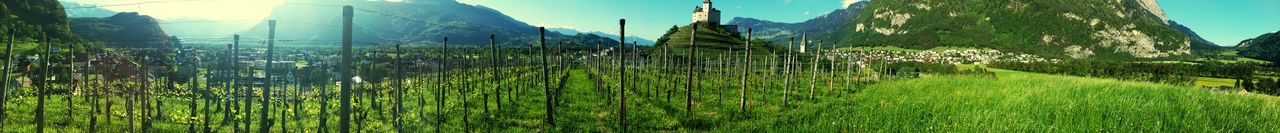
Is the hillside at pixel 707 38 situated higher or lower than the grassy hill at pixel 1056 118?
higher

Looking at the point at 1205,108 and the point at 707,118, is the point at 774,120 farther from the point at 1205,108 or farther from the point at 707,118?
the point at 1205,108

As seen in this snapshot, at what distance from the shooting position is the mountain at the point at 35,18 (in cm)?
8800

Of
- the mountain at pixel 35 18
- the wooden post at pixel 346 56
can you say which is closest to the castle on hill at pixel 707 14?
the mountain at pixel 35 18

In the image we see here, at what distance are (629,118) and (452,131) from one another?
524 cm

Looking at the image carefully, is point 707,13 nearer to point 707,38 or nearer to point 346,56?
point 707,38

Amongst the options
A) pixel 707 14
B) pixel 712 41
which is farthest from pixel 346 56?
pixel 707 14

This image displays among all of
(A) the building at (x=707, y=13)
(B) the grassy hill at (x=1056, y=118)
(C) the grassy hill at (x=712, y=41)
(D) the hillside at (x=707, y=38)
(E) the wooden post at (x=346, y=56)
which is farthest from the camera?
(A) the building at (x=707, y=13)

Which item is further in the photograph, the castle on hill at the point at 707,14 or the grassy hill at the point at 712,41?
the castle on hill at the point at 707,14

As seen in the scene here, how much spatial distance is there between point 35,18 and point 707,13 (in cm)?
12445

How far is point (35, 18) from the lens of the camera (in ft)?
334

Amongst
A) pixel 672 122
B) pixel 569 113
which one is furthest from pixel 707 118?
pixel 569 113

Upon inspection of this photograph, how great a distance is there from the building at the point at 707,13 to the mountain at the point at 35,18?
358 feet

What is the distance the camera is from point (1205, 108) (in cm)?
1580

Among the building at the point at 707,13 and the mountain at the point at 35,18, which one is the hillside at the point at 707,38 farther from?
the mountain at the point at 35,18
